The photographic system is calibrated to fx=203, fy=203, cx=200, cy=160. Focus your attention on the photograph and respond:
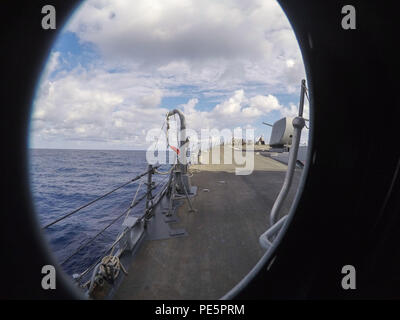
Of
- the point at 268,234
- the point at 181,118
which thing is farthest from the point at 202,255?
the point at 181,118

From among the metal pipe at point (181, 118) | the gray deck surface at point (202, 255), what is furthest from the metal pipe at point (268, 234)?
the metal pipe at point (181, 118)

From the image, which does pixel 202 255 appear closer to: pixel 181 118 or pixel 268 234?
pixel 268 234

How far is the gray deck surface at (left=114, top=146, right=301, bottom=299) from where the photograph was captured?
268cm

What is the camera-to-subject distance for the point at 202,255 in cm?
346

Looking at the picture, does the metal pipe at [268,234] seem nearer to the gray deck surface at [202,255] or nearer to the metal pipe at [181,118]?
the gray deck surface at [202,255]

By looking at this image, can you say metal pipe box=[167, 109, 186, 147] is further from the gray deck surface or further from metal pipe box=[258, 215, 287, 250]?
metal pipe box=[258, 215, 287, 250]

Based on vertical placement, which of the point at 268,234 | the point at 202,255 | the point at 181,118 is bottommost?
the point at 202,255

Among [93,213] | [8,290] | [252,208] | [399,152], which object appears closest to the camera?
[8,290]

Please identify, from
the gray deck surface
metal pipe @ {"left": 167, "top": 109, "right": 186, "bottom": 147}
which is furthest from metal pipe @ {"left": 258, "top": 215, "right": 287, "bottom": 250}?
metal pipe @ {"left": 167, "top": 109, "right": 186, "bottom": 147}

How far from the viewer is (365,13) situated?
1.04 m

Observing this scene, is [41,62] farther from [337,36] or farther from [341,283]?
[341,283]
